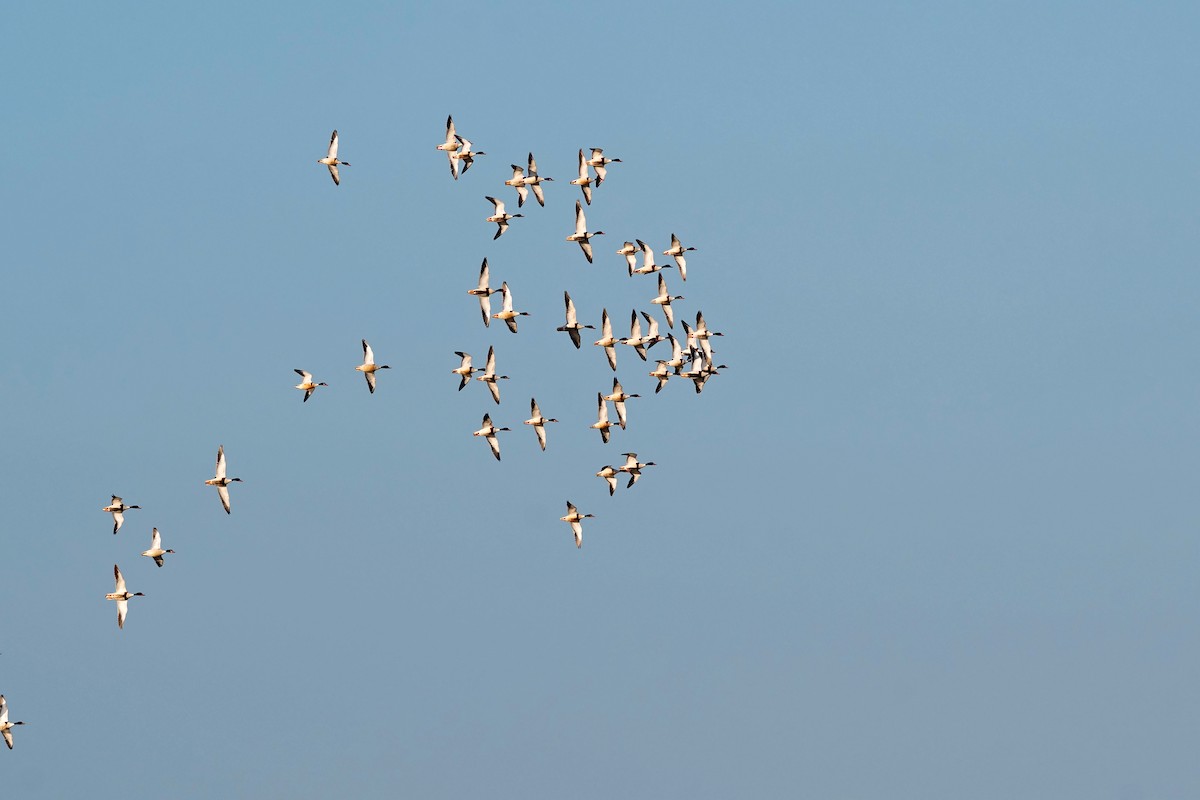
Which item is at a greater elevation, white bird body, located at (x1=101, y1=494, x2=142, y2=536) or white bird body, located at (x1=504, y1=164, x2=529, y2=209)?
white bird body, located at (x1=504, y1=164, x2=529, y2=209)

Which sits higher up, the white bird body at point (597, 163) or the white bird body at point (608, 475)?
the white bird body at point (597, 163)

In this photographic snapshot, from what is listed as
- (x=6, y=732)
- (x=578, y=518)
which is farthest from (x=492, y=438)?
(x=6, y=732)

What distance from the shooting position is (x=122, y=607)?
322 feet

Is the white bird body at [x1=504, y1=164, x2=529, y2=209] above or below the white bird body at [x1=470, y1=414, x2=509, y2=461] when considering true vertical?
above

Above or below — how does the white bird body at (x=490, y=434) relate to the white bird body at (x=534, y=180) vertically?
below

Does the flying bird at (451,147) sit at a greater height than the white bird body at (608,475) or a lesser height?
greater

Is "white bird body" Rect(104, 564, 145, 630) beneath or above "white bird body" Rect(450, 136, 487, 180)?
beneath

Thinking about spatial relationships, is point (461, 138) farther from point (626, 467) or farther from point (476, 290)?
point (626, 467)

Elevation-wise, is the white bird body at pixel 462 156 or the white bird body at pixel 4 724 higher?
the white bird body at pixel 462 156

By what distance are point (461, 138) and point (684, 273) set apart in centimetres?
1588

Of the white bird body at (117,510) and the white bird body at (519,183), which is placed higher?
the white bird body at (519,183)

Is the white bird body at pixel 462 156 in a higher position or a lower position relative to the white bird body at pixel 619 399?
higher

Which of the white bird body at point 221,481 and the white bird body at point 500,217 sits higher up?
the white bird body at point 500,217

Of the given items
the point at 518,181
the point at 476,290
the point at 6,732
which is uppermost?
the point at 518,181
